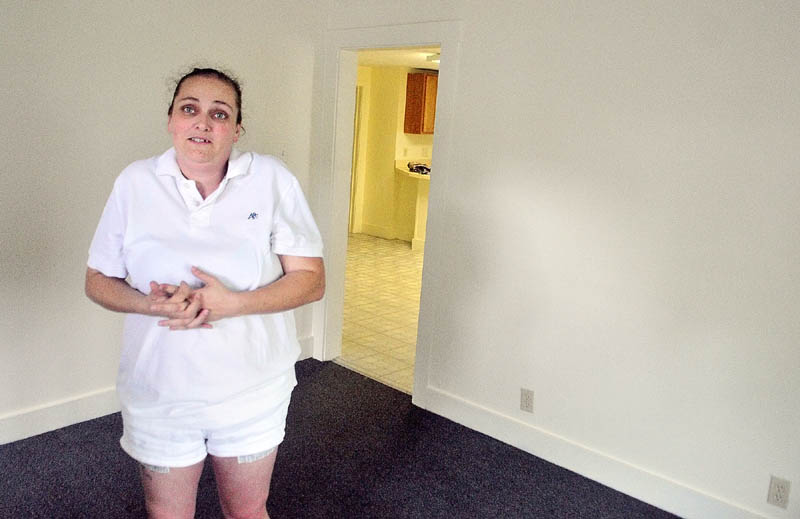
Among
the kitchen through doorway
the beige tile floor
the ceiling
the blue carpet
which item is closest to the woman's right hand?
the blue carpet

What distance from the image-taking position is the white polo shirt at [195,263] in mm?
1373

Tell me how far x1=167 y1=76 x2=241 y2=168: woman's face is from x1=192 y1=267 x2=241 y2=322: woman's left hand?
0.85 feet

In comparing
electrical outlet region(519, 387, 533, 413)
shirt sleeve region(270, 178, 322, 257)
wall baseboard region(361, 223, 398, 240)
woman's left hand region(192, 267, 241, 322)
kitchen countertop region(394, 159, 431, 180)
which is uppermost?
shirt sleeve region(270, 178, 322, 257)

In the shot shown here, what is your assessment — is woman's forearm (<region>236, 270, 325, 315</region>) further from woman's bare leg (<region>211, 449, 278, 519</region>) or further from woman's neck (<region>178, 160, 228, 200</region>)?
woman's bare leg (<region>211, 449, 278, 519</region>)

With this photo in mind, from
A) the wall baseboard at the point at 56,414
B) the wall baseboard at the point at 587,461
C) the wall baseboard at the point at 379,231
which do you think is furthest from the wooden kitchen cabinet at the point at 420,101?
the wall baseboard at the point at 56,414

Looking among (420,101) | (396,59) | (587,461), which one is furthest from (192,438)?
(420,101)

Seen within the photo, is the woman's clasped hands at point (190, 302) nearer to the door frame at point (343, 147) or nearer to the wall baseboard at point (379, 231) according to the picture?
the door frame at point (343, 147)

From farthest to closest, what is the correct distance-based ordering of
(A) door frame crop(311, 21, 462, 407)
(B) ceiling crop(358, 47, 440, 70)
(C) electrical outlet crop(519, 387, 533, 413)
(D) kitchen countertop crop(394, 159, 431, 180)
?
(D) kitchen countertop crop(394, 159, 431, 180), (B) ceiling crop(358, 47, 440, 70), (A) door frame crop(311, 21, 462, 407), (C) electrical outlet crop(519, 387, 533, 413)

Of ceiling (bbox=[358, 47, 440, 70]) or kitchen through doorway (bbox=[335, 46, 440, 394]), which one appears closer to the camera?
ceiling (bbox=[358, 47, 440, 70])

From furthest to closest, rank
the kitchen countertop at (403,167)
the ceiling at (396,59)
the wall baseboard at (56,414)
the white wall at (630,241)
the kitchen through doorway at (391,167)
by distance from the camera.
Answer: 1. the kitchen countertop at (403,167)
2. the kitchen through doorway at (391,167)
3. the ceiling at (396,59)
4. the wall baseboard at (56,414)
5. the white wall at (630,241)

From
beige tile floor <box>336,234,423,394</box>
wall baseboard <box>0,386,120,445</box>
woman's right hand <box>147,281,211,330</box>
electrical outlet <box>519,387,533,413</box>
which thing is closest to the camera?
woman's right hand <box>147,281,211,330</box>

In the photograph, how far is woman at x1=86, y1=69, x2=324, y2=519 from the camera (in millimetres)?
1372

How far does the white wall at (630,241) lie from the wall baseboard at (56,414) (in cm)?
174

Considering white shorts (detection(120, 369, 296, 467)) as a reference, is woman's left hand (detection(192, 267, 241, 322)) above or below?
above
